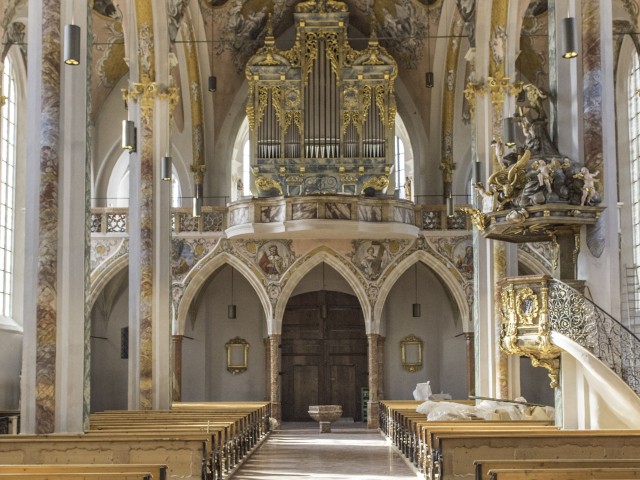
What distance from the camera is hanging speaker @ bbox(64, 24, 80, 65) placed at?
13109mm

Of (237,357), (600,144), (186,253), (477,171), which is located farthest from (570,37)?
(237,357)

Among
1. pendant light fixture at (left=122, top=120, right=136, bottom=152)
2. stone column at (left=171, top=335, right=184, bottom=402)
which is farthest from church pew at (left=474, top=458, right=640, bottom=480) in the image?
stone column at (left=171, top=335, right=184, bottom=402)

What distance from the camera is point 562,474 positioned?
903cm

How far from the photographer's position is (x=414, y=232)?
28.8 metres

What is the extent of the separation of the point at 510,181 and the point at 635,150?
1351 centimetres

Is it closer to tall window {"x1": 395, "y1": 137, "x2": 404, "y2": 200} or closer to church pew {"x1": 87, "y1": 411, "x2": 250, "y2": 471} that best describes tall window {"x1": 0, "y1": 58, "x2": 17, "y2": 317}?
church pew {"x1": 87, "y1": 411, "x2": 250, "y2": 471}

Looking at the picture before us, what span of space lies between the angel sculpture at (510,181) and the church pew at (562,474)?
6827 mm

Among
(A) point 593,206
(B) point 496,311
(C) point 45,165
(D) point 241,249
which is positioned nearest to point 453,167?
(D) point 241,249

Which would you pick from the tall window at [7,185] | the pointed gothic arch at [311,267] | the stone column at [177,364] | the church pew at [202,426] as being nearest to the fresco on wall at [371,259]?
the pointed gothic arch at [311,267]

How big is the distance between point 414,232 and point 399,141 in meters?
5.61

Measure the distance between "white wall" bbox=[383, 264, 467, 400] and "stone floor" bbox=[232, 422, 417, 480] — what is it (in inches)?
182

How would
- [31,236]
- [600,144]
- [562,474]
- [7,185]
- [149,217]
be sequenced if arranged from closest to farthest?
[562,474]
[31,236]
[600,144]
[149,217]
[7,185]

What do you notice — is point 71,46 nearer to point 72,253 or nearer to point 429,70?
point 72,253

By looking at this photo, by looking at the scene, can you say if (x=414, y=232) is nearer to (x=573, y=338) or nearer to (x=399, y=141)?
(x=399, y=141)
